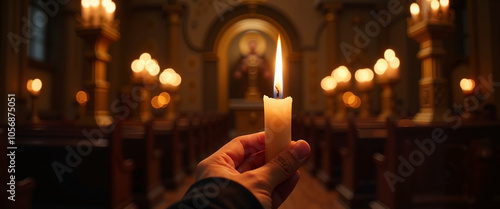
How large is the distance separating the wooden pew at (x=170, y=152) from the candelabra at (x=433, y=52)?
2774mm

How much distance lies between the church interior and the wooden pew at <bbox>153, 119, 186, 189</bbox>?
0.02 meters

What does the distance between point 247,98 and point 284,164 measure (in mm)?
8338

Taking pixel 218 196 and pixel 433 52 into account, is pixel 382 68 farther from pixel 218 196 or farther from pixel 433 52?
pixel 218 196

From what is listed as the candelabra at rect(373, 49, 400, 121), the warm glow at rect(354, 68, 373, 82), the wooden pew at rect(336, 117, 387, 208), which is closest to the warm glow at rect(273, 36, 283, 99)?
the wooden pew at rect(336, 117, 387, 208)

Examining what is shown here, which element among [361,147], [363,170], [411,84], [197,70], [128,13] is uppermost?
[128,13]

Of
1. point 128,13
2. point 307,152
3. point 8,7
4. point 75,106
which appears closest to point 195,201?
point 307,152

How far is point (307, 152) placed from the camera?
0.78 meters

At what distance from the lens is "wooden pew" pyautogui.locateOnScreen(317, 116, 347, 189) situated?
397 centimetres

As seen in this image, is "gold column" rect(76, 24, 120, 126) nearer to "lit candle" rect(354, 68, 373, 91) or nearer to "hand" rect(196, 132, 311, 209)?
"hand" rect(196, 132, 311, 209)

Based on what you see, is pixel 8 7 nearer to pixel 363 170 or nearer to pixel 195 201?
pixel 363 170

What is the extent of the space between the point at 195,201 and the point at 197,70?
10644 millimetres

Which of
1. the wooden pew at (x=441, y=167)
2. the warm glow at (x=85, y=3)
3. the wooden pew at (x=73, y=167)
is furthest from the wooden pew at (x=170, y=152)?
the wooden pew at (x=441, y=167)

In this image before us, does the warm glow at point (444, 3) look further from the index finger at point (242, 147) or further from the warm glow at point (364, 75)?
the index finger at point (242, 147)

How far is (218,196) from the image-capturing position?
64 cm
